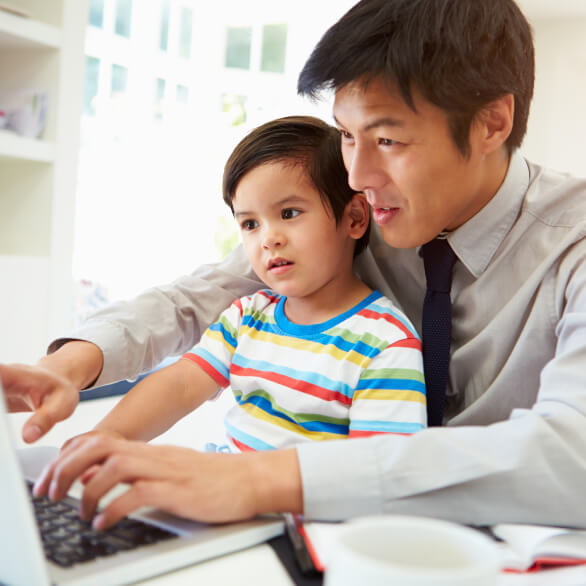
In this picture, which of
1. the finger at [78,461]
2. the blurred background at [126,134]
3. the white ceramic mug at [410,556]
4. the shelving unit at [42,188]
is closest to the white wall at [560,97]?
the blurred background at [126,134]

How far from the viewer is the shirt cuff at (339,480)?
2.06ft

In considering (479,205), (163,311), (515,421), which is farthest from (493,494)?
(163,311)

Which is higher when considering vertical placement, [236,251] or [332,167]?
[332,167]

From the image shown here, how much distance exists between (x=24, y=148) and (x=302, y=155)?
1433mm

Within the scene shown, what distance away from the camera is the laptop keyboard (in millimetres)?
524

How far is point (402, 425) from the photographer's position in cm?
92

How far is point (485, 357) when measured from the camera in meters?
1.10

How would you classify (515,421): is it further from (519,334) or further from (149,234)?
(149,234)

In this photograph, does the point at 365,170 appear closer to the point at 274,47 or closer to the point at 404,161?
the point at 404,161

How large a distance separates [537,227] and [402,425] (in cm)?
41

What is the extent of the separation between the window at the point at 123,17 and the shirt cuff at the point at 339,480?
130 inches

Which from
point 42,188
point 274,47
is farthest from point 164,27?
point 42,188

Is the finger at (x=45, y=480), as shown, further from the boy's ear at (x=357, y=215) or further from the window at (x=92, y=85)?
the window at (x=92, y=85)

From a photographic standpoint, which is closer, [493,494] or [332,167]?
[493,494]
